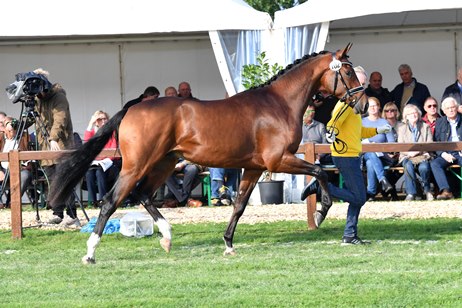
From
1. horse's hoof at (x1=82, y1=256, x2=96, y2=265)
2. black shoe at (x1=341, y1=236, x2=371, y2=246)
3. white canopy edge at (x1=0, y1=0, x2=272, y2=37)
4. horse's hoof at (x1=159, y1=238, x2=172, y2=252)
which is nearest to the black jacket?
white canopy edge at (x1=0, y1=0, x2=272, y2=37)

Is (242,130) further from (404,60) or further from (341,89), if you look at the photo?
(404,60)

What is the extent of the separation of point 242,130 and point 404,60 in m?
7.79

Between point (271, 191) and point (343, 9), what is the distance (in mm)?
2834

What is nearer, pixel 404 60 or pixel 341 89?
pixel 341 89

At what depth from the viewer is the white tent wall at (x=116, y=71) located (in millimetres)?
17422

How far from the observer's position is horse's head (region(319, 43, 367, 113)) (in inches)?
408

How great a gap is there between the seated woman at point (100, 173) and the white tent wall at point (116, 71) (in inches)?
60.8

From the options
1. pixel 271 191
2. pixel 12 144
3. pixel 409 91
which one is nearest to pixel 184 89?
pixel 271 191

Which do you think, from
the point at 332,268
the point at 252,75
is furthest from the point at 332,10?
the point at 332,268

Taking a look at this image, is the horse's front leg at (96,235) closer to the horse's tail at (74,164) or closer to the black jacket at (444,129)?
the horse's tail at (74,164)

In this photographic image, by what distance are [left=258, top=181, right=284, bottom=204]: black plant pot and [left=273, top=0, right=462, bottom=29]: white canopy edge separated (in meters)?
2.34

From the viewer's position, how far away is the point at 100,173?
1554cm

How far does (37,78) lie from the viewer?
41.0 feet

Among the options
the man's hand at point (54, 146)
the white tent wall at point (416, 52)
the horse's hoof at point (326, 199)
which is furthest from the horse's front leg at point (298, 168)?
the white tent wall at point (416, 52)
